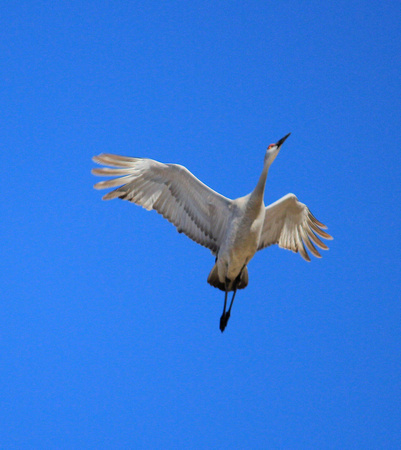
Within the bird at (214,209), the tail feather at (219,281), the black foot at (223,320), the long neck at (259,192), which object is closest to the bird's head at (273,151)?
the bird at (214,209)

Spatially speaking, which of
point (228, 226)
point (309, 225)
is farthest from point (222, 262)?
point (309, 225)

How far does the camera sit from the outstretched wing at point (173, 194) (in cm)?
1115

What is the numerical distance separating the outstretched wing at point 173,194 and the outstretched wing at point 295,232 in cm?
117

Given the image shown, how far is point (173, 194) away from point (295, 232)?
2638 millimetres

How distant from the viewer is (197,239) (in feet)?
38.9

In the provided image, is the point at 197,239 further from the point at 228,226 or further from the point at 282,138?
the point at 282,138

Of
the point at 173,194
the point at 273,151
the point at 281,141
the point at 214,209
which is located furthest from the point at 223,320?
the point at 281,141

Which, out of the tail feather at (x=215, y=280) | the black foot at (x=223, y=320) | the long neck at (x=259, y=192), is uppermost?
the long neck at (x=259, y=192)

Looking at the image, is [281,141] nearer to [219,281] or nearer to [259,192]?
[259,192]

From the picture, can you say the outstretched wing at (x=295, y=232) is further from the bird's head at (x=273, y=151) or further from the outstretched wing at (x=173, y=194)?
the bird's head at (x=273, y=151)

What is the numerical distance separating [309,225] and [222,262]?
2.29m

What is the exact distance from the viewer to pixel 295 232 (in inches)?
489

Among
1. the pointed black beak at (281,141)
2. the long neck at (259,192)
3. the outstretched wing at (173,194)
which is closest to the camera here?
the long neck at (259,192)

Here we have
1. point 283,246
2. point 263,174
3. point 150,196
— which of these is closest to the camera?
point 263,174
